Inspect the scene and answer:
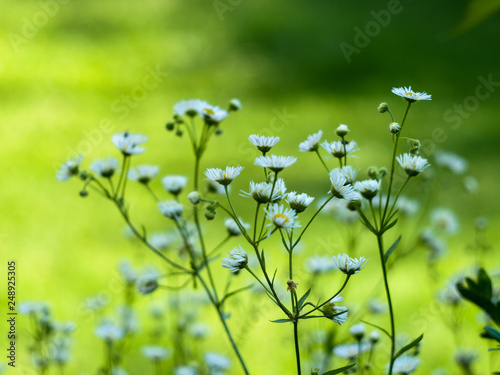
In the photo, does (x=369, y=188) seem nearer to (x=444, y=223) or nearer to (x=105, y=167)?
(x=105, y=167)

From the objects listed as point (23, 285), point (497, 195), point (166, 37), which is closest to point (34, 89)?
point (166, 37)

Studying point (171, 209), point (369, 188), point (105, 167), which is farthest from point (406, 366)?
point (105, 167)
